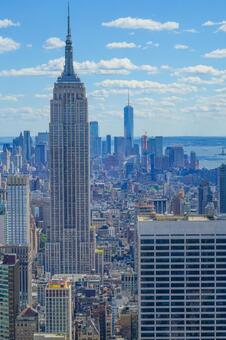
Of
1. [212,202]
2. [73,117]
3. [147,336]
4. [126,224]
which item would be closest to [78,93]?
[73,117]

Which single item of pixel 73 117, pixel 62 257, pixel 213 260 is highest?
pixel 73 117

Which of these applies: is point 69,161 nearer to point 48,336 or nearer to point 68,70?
point 68,70

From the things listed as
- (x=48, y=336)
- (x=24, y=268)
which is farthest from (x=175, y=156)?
(x=48, y=336)

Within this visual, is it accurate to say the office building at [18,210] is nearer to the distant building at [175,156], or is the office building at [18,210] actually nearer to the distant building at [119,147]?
the distant building at [119,147]

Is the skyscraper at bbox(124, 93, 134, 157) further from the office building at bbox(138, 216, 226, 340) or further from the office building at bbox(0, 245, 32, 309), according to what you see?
the office building at bbox(138, 216, 226, 340)

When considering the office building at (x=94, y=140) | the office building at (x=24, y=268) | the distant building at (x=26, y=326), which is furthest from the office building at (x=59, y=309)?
the office building at (x=94, y=140)

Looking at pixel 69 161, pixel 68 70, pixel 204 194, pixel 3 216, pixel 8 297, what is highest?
pixel 68 70

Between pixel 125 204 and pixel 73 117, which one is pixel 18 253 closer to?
pixel 73 117
